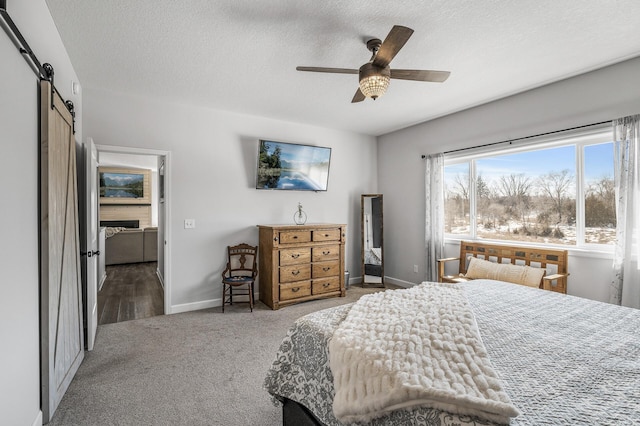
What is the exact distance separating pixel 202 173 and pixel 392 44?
2.99 metres

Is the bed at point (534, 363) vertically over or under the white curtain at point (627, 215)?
under

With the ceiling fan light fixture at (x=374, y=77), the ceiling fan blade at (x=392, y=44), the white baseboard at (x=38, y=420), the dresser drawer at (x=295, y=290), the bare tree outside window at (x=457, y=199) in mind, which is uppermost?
the ceiling fan blade at (x=392, y=44)

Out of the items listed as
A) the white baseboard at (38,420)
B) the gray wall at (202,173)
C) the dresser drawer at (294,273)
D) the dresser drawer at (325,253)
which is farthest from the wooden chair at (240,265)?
the white baseboard at (38,420)

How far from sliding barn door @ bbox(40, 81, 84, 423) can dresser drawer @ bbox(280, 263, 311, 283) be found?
7.06 feet

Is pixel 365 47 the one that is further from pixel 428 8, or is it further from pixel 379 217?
pixel 379 217

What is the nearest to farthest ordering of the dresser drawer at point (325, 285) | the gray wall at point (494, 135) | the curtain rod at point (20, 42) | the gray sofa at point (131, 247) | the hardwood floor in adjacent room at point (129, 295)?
the curtain rod at point (20, 42) → the gray wall at point (494, 135) → the hardwood floor in adjacent room at point (129, 295) → the dresser drawer at point (325, 285) → the gray sofa at point (131, 247)

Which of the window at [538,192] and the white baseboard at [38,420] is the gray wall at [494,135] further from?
the white baseboard at [38,420]

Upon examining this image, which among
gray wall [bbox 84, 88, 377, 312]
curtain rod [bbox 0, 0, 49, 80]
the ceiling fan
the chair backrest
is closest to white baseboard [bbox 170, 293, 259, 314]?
gray wall [bbox 84, 88, 377, 312]

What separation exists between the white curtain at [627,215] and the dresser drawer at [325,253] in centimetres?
299

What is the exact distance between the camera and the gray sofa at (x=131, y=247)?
23.5 feet

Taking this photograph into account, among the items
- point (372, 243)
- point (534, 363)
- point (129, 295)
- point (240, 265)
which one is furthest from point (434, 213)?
point (129, 295)

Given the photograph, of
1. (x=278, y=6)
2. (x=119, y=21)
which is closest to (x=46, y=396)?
(x=119, y=21)

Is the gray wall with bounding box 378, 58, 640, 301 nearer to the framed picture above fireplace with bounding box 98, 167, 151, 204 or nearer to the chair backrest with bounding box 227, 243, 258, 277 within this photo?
→ the chair backrest with bounding box 227, 243, 258, 277

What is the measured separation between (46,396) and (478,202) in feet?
15.3
